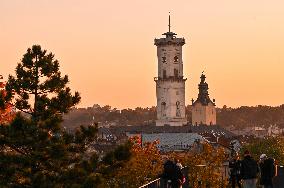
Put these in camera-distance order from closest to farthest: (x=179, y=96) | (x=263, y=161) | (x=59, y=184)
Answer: (x=263, y=161) < (x=59, y=184) < (x=179, y=96)

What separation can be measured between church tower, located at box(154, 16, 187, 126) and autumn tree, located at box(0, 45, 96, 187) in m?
134

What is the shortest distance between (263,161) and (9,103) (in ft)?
99.2

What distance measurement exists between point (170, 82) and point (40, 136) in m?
141

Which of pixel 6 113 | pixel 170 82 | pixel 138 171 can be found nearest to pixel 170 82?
pixel 170 82

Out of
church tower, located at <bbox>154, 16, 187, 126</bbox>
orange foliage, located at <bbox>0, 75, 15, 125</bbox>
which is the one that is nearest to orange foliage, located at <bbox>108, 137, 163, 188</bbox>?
orange foliage, located at <bbox>0, 75, 15, 125</bbox>

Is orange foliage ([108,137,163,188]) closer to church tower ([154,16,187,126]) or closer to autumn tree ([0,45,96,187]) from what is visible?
autumn tree ([0,45,96,187])

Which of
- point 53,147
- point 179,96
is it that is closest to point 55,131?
point 53,147

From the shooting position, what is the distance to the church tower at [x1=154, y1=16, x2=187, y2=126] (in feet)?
615

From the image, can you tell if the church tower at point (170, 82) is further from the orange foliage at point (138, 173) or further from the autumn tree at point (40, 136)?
the autumn tree at point (40, 136)

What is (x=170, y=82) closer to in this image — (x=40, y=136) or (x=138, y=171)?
(x=138, y=171)

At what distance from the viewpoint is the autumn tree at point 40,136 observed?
48.8 meters

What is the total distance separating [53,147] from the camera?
4972 centimetres

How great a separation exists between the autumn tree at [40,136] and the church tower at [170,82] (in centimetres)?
13378

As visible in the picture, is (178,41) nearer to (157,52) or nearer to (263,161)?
(157,52)
